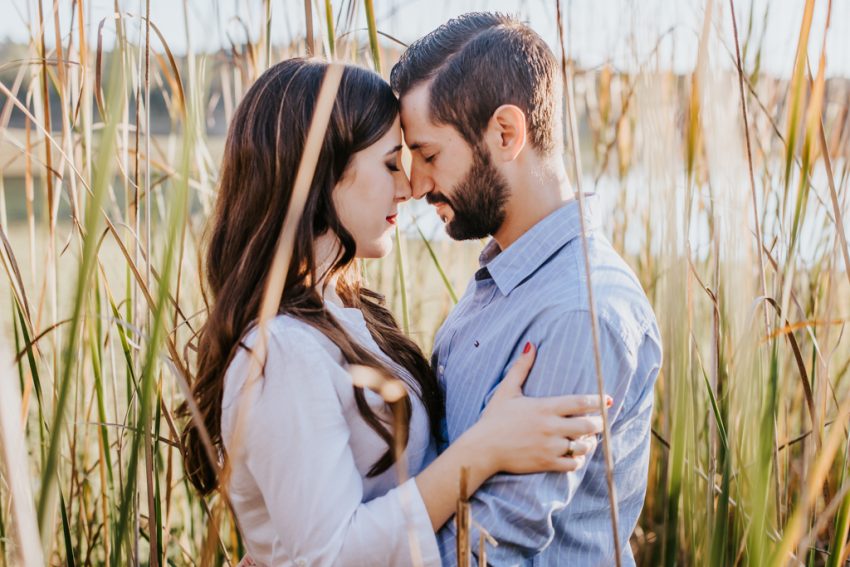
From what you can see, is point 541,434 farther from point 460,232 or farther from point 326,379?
point 460,232

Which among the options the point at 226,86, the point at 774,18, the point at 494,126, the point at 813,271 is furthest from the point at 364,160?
the point at 813,271

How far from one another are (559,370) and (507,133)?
0.43 m

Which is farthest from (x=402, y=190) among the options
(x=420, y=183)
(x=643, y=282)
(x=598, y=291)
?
(x=643, y=282)

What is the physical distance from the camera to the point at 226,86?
1.73 m

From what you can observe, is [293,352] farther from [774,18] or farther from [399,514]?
[774,18]

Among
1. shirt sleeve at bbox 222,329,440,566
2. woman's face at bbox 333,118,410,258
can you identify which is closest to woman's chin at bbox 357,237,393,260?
woman's face at bbox 333,118,410,258

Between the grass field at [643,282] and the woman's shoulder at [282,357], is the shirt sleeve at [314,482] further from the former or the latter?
the grass field at [643,282]

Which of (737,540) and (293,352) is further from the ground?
(293,352)

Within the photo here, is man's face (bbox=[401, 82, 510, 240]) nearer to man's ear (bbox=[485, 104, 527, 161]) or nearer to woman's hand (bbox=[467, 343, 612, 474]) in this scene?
man's ear (bbox=[485, 104, 527, 161])

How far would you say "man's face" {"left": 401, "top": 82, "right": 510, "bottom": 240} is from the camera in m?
1.30

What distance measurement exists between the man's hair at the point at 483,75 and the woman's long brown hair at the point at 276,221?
120 mm

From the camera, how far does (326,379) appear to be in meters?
1.01

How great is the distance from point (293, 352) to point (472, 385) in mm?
288

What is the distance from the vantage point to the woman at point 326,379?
972mm
